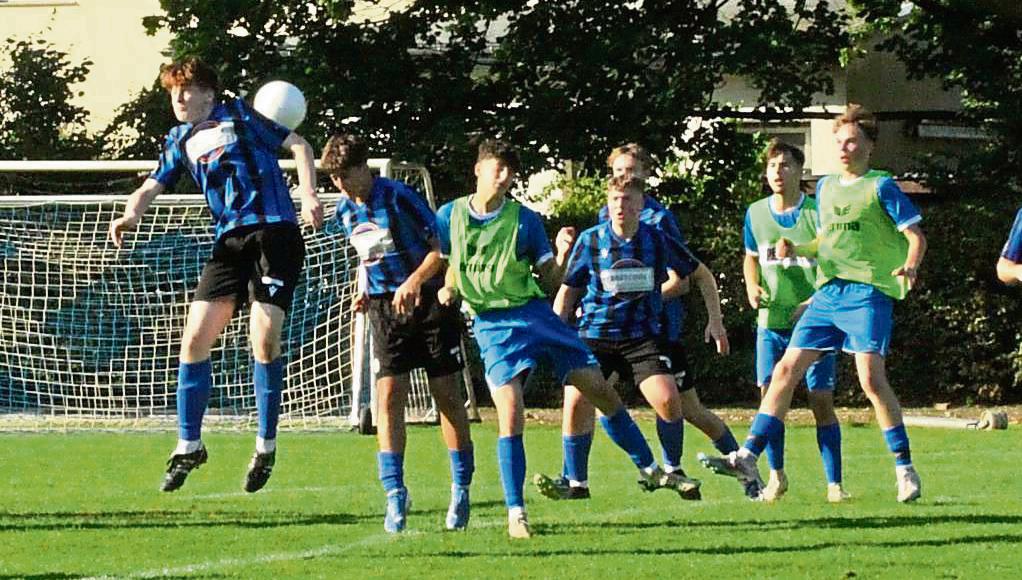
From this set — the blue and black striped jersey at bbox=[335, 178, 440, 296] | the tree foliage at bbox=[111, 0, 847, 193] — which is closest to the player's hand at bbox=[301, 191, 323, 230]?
the blue and black striped jersey at bbox=[335, 178, 440, 296]

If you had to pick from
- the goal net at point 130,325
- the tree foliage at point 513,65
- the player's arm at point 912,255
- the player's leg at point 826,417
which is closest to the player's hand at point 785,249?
the player's arm at point 912,255

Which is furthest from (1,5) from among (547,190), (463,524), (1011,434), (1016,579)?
(1016,579)

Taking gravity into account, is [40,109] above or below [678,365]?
above

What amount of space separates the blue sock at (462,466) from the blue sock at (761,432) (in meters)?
1.57

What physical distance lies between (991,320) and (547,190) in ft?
20.3

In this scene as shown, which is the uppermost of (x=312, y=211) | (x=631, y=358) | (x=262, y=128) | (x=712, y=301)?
(x=262, y=128)

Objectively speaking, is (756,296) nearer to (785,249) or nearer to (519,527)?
(785,249)

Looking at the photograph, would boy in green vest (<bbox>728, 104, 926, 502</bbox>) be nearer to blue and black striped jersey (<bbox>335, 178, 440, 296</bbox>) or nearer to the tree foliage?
blue and black striped jersey (<bbox>335, 178, 440, 296</bbox>)

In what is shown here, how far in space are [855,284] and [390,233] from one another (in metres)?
2.54

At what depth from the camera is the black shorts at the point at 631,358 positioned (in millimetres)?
9859

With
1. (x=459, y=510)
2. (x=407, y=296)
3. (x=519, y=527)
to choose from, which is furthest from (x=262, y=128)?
(x=519, y=527)

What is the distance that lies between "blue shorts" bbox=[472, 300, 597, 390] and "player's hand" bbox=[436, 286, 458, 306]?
0.15 meters

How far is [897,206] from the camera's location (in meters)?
9.79

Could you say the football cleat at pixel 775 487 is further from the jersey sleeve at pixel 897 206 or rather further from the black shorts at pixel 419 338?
the black shorts at pixel 419 338
